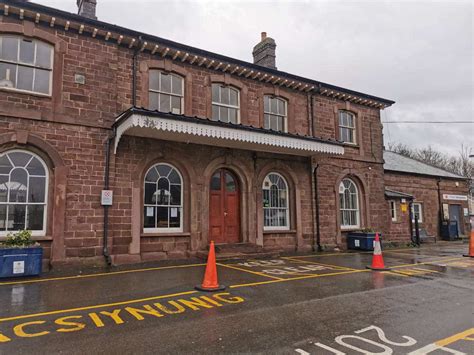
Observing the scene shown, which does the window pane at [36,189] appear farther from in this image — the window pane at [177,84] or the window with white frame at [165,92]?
the window pane at [177,84]

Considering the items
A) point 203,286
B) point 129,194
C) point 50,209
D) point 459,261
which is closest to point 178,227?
point 129,194

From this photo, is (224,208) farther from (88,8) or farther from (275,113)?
(88,8)

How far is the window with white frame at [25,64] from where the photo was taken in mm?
9853

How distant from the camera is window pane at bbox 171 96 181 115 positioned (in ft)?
40.7

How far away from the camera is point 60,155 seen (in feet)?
33.3

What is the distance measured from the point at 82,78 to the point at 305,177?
9352 mm

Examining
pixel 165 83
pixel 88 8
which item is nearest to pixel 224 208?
pixel 165 83

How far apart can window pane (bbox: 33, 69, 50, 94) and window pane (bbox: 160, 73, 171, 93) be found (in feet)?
11.5

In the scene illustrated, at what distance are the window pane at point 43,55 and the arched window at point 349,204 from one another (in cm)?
1275

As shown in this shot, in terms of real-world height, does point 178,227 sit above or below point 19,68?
below

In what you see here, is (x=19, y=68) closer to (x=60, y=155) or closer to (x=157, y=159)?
(x=60, y=155)

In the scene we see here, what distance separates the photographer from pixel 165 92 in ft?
40.2

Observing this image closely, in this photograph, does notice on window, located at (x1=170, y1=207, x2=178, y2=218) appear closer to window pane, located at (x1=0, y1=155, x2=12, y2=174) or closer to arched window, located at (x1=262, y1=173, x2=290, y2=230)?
arched window, located at (x1=262, y1=173, x2=290, y2=230)

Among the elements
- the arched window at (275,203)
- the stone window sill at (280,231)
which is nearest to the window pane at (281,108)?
the arched window at (275,203)
